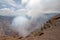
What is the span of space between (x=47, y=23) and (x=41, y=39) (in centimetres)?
768

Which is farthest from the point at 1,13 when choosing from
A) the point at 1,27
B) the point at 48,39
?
the point at 48,39

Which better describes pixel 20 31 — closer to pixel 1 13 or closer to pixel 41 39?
pixel 1 13

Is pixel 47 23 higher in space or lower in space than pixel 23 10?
lower

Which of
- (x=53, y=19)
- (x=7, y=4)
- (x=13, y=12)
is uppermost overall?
(x=7, y=4)

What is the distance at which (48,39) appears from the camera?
12141 mm

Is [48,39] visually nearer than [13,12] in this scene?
Yes

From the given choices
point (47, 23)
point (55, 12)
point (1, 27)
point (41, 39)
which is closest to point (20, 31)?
point (1, 27)

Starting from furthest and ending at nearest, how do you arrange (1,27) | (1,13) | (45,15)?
(1,27)
(1,13)
(45,15)

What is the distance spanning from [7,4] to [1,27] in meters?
7.05

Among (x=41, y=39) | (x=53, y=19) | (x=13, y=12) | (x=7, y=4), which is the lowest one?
(x=41, y=39)

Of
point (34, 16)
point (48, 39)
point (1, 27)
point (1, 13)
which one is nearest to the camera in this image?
point (48, 39)

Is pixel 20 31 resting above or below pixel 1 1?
below

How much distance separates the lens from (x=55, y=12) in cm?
1608

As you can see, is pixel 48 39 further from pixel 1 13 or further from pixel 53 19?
pixel 1 13
